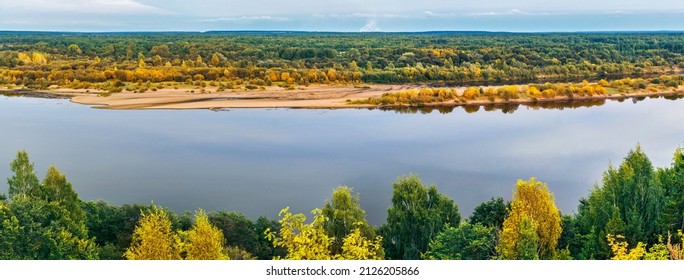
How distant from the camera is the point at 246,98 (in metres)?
12.5

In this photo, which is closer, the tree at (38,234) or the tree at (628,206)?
the tree at (38,234)

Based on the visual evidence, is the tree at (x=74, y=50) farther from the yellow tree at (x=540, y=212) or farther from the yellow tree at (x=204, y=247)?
the yellow tree at (x=540, y=212)

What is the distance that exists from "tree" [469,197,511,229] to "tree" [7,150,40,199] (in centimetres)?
331

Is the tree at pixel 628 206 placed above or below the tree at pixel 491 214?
above

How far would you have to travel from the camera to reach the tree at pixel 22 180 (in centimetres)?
407

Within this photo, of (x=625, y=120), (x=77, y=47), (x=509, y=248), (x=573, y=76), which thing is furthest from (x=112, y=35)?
(x=509, y=248)

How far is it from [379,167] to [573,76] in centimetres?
845

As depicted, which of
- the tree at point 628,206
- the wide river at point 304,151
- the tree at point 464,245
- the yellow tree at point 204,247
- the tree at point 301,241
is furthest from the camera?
the wide river at point 304,151

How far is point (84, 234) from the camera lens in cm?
398

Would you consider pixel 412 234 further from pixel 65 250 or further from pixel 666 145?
pixel 666 145

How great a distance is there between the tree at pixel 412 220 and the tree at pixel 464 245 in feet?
1.84

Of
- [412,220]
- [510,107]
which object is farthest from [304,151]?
[510,107]

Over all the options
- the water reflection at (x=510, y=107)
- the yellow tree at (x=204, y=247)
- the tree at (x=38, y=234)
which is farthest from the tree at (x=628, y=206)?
the water reflection at (x=510, y=107)

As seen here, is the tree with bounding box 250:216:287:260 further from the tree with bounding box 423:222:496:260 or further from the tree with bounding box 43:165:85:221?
the tree with bounding box 43:165:85:221
